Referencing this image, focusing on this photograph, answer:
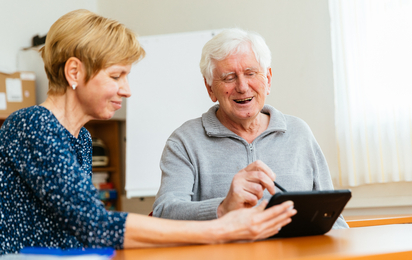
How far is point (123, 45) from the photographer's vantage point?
3.67 feet

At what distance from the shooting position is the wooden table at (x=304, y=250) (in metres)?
0.83

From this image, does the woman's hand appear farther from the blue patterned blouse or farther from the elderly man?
the elderly man

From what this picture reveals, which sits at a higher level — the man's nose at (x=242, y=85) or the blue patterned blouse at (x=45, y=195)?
the man's nose at (x=242, y=85)

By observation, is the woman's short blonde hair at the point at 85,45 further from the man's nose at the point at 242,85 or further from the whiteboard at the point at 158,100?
the whiteboard at the point at 158,100

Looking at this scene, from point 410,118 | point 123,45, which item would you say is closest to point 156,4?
point 410,118

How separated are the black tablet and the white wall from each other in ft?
9.26

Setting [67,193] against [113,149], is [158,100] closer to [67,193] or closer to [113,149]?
[113,149]

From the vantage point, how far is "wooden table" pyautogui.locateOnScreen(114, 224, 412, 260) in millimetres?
831

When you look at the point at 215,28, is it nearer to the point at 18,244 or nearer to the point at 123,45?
the point at 123,45

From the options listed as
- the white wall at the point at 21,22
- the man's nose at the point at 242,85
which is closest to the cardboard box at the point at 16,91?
the white wall at the point at 21,22

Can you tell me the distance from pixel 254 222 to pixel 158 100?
2185 millimetres

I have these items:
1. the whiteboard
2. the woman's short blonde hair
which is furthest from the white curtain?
the woman's short blonde hair

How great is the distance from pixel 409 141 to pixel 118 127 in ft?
7.77

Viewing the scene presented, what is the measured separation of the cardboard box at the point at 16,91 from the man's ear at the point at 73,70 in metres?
2.28
